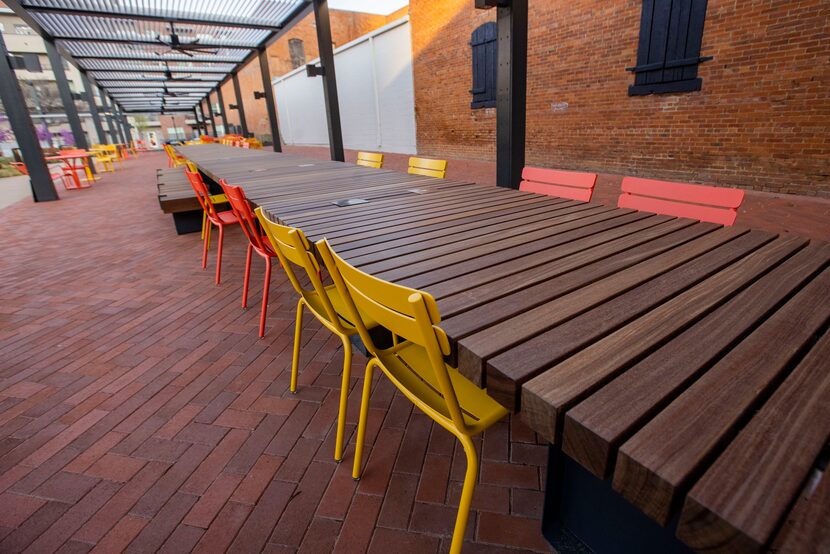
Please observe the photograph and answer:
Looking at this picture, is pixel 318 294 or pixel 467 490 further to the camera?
pixel 318 294

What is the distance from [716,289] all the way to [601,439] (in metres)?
0.67

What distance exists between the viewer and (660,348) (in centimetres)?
77

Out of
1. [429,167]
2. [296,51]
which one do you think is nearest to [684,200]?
[429,167]

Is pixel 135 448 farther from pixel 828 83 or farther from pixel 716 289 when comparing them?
pixel 828 83

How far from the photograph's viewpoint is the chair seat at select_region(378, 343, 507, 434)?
1.04 metres

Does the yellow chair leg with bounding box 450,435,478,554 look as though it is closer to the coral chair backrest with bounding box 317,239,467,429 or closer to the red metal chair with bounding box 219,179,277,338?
the coral chair backrest with bounding box 317,239,467,429

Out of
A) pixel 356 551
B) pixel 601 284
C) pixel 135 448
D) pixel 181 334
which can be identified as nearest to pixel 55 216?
pixel 181 334

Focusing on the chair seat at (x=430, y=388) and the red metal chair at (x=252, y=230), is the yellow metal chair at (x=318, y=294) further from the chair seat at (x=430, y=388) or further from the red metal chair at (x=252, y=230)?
the red metal chair at (x=252, y=230)

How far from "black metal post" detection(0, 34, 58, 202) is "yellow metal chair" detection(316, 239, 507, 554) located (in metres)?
9.21

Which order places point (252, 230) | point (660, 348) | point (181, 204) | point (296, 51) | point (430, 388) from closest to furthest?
point (660, 348)
point (430, 388)
point (252, 230)
point (181, 204)
point (296, 51)

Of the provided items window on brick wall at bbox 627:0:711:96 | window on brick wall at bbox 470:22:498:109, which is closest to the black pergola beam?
window on brick wall at bbox 470:22:498:109

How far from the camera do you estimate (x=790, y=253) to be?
4.05 ft

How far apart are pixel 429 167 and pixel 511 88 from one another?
0.88 m

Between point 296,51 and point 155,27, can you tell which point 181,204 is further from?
point 296,51
